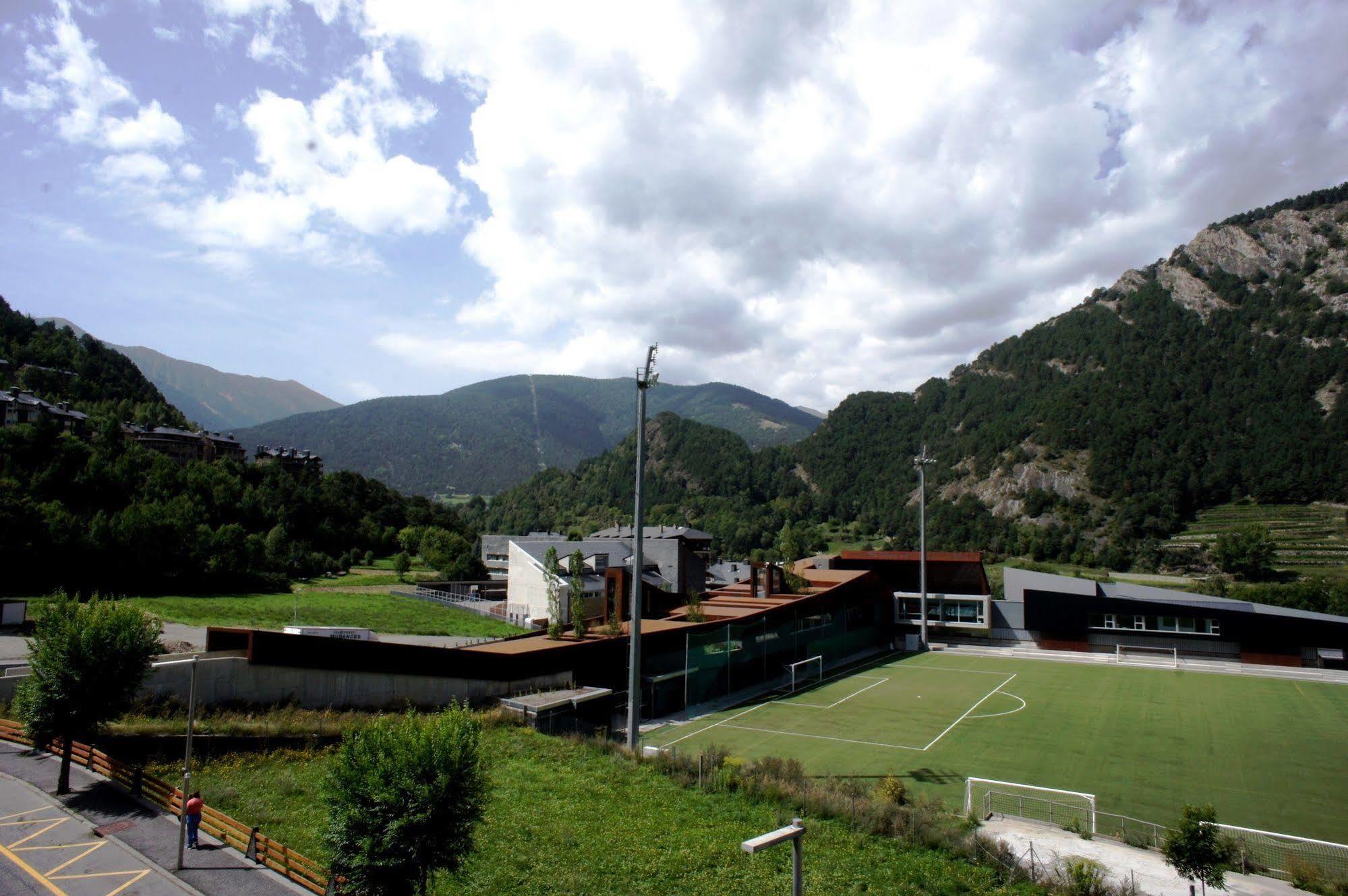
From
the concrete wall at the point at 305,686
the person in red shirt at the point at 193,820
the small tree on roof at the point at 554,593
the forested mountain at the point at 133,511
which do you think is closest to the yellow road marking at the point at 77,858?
the person in red shirt at the point at 193,820

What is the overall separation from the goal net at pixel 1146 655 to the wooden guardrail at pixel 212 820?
51.4m

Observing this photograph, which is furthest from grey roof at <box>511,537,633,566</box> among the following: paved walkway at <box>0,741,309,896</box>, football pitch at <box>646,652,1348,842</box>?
paved walkway at <box>0,741,309,896</box>

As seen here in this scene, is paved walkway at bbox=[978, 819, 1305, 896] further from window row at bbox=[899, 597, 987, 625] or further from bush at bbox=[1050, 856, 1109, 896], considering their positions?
window row at bbox=[899, 597, 987, 625]

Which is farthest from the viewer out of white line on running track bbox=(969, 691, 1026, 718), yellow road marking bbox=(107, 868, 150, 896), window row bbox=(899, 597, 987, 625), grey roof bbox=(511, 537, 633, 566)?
window row bbox=(899, 597, 987, 625)

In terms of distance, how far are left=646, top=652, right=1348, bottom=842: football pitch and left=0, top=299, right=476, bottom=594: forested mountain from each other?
48949mm

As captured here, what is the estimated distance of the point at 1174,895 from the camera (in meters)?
14.5

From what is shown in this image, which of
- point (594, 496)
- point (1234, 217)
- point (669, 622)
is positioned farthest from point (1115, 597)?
point (1234, 217)

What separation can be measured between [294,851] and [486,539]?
70.7m

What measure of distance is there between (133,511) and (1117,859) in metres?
66.5

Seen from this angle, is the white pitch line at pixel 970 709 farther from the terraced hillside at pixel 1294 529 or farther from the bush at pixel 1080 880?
the terraced hillside at pixel 1294 529

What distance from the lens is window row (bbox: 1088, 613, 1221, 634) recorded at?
49.3m

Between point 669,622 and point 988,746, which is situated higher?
point 669,622

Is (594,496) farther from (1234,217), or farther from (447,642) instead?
(1234,217)

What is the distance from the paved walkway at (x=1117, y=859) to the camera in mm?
14992
